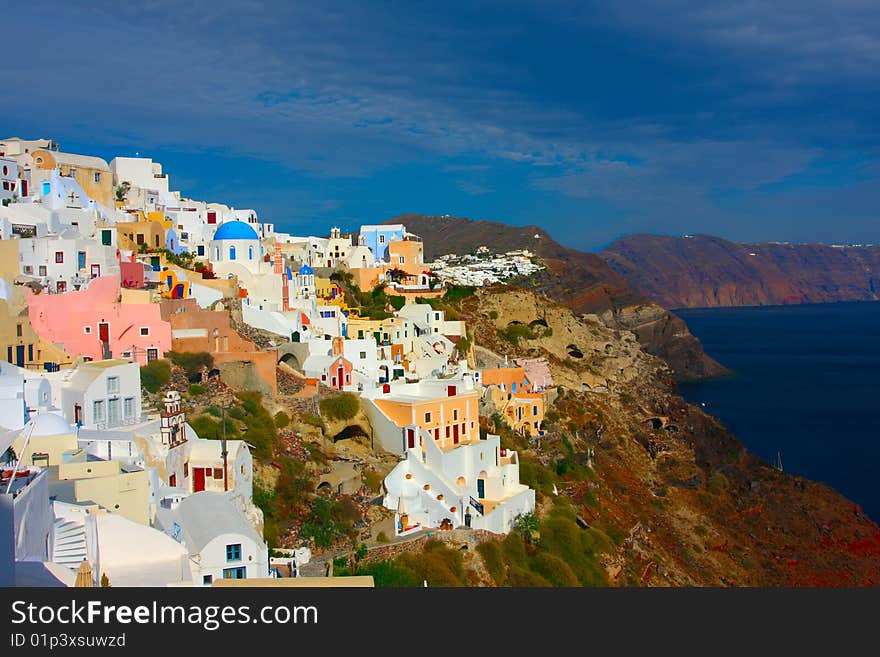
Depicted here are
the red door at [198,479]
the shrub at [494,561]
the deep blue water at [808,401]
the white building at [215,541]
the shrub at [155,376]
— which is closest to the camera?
the white building at [215,541]

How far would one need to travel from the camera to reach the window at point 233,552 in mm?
12578

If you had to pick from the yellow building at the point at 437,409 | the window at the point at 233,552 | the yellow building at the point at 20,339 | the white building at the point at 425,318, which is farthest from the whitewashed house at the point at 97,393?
the white building at the point at 425,318

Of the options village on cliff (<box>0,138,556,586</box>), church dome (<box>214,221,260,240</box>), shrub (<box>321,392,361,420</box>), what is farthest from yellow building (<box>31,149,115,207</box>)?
shrub (<box>321,392,361,420</box>)

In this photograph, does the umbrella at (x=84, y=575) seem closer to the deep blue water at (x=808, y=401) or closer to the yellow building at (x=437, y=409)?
the yellow building at (x=437, y=409)

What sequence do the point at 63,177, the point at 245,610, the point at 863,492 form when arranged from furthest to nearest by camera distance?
1. the point at 863,492
2. the point at 63,177
3. the point at 245,610

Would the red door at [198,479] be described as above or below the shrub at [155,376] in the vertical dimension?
below

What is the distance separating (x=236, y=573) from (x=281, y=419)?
24.0 ft

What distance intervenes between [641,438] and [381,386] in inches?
691

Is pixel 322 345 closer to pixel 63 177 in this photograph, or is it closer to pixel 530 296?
pixel 63 177

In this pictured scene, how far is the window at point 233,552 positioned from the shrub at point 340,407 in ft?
27.5

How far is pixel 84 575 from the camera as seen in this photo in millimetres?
9914

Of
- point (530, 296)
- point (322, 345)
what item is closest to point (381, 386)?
point (322, 345)

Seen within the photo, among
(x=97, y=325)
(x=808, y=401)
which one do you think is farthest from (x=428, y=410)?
(x=808, y=401)

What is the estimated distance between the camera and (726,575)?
89.4 ft
